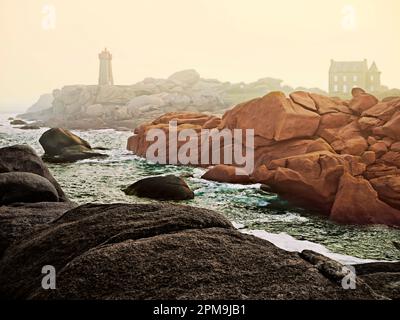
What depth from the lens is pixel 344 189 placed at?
8984 mm

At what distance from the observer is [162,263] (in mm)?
2854

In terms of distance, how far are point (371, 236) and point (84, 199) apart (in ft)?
18.8

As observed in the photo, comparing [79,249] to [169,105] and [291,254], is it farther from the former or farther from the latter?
[169,105]

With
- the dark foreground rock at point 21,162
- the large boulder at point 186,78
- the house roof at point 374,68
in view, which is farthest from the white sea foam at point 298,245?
the large boulder at point 186,78

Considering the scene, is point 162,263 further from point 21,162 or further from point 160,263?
point 21,162

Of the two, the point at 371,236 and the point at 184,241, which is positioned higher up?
the point at 184,241

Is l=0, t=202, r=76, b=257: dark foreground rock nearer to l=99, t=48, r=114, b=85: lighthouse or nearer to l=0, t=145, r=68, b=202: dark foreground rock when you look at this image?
l=0, t=145, r=68, b=202: dark foreground rock

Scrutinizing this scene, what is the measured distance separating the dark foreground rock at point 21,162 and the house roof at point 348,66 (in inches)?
264

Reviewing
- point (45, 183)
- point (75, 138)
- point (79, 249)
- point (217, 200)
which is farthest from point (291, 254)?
point (75, 138)

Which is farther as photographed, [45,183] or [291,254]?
[45,183]

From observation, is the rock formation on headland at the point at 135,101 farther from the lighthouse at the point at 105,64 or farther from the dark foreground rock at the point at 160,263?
the dark foreground rock at the point at 160,263

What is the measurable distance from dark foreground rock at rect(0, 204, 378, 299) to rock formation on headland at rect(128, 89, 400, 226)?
18.6 ft

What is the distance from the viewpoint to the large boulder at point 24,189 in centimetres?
591
